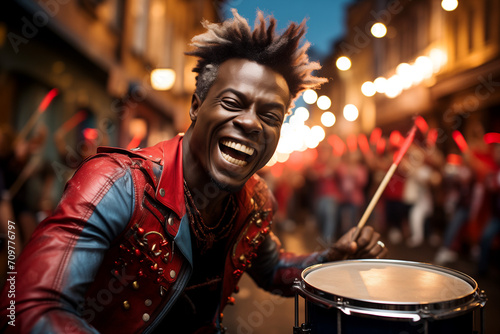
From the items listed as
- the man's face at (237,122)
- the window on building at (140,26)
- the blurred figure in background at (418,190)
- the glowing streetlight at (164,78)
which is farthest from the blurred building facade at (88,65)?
the blurred figure in background at (418,190)

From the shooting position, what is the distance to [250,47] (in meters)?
1.75

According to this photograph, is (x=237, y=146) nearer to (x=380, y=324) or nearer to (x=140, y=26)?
(x=380, y=324)

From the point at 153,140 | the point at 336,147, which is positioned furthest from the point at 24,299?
the point at 153,140

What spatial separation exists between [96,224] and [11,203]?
4.27m

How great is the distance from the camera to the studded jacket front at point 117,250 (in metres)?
1.14

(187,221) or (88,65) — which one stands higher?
(88,65)

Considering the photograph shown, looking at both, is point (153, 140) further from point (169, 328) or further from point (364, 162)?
point (169, 328)

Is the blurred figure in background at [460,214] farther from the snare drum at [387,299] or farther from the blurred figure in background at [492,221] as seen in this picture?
the snare drum at [387,299]

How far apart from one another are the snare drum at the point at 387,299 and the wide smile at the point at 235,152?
1.84ft

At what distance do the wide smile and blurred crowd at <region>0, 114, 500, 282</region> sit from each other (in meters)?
3.66

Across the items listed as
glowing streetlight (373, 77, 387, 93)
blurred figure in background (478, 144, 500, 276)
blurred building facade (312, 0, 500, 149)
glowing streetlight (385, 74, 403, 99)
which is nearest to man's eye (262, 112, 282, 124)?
blurred figure in background (478, 144, 500, 276)

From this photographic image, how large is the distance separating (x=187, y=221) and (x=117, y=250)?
0.30 metres

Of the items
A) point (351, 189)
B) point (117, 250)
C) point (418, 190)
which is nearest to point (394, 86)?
point (418, 190)

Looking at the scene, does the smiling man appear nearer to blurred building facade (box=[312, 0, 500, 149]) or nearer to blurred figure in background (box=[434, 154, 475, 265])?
blurred figure in background (box=[434, 154, 475, 265])
